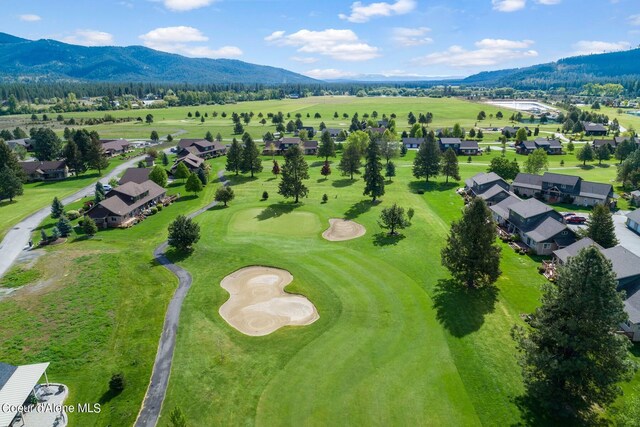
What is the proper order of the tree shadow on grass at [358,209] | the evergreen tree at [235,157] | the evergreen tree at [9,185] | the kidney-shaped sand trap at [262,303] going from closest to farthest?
the kidney-shaped sand trap at [262,303] → the tree shadow on grass at [358,209] → the evergreen tree at [9,185] → the evergreen tree at [235,157]

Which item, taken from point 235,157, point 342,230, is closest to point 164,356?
point 342,230

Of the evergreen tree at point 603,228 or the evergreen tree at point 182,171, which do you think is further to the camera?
the evergreen tree at point 182,171

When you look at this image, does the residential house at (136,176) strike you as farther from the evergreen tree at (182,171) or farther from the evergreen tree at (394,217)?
the evergreen tree at (394,217)

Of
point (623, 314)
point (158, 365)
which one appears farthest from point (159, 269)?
point (623, 314)

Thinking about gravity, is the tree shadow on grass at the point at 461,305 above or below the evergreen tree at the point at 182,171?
below

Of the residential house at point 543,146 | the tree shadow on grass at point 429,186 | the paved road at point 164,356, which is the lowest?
the paved road at point 164,356

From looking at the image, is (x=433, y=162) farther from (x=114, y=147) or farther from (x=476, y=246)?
(x=114, y=147)

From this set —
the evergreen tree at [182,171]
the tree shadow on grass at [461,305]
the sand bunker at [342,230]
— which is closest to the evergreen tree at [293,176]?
the sand bunker at [342,230]

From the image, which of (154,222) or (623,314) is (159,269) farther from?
(623,314)
